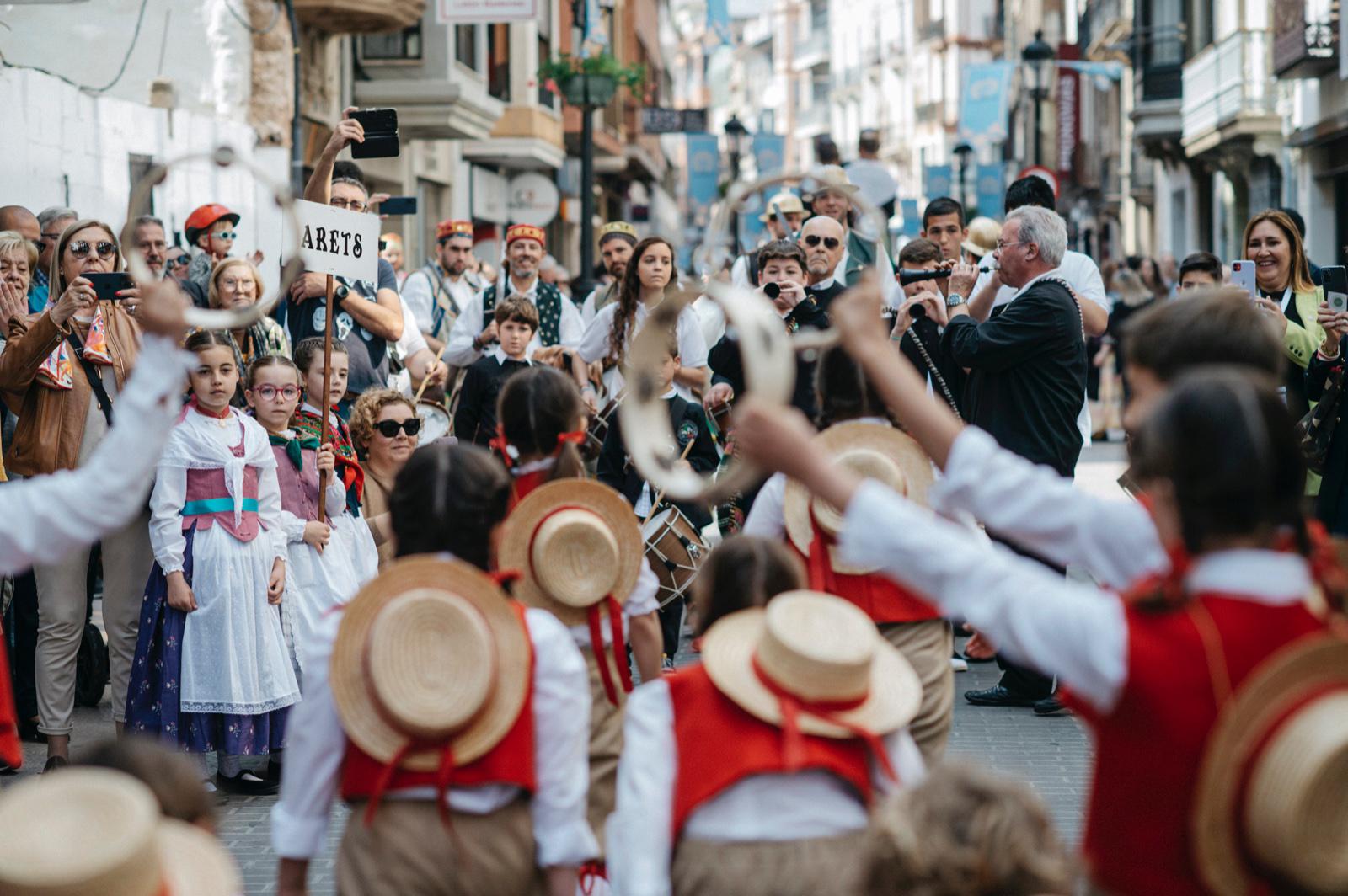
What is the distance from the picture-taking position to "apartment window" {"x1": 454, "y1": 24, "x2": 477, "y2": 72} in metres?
24.2

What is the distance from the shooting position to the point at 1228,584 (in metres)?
2.62

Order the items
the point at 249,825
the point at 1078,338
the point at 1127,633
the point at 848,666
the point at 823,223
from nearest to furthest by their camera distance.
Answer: the point at 1127,633 → the point at 848,666 → the point at 249,825 → the point at 1078,338 → the point at 823,223

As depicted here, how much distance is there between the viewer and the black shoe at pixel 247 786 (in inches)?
268

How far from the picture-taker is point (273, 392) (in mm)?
6879

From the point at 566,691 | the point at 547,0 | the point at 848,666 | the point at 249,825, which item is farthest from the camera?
the point at 547,0

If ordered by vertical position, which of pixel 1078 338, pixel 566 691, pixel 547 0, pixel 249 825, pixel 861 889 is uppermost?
pixel 547 0

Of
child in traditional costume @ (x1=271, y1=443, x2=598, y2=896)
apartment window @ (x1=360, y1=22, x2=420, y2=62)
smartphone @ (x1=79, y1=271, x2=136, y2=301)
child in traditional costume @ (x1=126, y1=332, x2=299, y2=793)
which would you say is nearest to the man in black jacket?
child in traditional costume @ (x1=126, y1=332, x2=299, y2=793)

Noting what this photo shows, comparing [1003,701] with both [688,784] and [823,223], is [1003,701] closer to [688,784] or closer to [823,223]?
[823,223]

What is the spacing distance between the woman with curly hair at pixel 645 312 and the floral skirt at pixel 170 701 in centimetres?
308

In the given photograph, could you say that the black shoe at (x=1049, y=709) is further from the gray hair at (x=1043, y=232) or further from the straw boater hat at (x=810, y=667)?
the straw boater hat at (x=810, y=667)

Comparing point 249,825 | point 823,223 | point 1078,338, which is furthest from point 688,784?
point 823,223

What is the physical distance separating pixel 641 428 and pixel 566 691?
0.53 metres

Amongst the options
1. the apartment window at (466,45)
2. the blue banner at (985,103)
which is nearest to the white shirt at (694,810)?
the apartment window at (466,45)

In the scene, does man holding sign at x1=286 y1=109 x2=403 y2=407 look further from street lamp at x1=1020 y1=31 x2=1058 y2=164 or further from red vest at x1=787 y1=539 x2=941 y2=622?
street lamp at x1=1020 y1=31 x2=1058 y2=164
